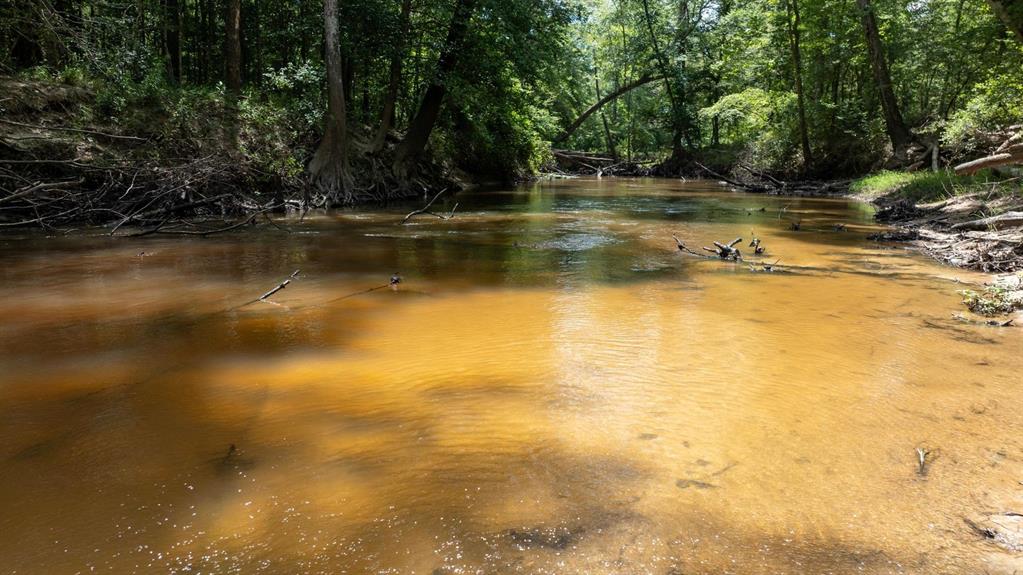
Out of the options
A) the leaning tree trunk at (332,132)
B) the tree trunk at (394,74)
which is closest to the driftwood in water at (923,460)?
the leaning tree trunk at (332,132)

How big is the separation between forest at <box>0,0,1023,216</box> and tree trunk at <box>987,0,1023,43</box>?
6 centimetres

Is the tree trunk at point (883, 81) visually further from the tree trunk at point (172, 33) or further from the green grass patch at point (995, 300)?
the tree trunk at point (172, 33)

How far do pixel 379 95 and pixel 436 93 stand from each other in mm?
5884

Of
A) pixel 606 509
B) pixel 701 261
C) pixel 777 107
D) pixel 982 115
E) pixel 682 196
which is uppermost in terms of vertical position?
pixel 777 107

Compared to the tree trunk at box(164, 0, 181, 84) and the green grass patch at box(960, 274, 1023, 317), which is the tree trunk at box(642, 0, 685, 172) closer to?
the tree trunk at box(164, 0, 181, 84)

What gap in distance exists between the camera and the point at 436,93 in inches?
744

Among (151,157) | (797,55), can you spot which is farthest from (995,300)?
(797,55)

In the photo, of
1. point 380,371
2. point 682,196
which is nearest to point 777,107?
point 682,196

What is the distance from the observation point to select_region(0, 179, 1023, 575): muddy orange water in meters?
2.46

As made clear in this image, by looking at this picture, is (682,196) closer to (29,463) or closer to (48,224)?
(48,224)

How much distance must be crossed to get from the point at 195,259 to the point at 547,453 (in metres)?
7.65

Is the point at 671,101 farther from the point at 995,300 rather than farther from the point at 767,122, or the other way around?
the point at 995,300

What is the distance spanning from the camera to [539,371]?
450cm

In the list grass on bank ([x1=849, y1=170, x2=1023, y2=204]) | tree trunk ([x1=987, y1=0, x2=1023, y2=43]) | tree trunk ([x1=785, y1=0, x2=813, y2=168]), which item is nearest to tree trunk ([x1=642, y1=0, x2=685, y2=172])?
tree trunk ([x1=785, y1=0, x2=813, y2=168])
